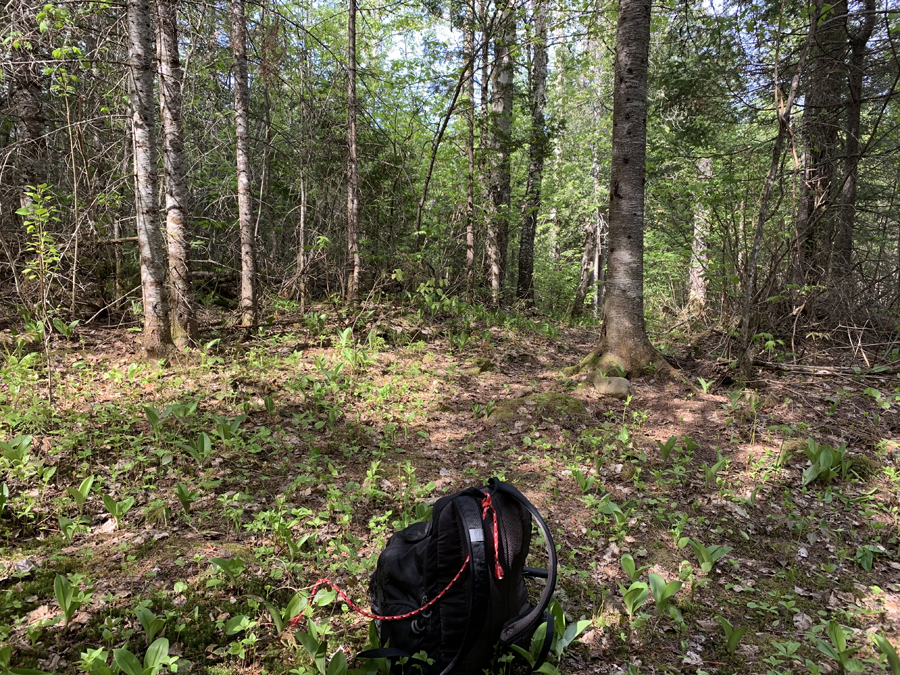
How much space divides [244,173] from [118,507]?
5189mm

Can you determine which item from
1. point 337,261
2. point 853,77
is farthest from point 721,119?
point 337,261

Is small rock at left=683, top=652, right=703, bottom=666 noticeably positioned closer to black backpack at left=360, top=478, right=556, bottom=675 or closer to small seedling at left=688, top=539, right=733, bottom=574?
small seedling at left=688, top=539, right=733, bottom=574

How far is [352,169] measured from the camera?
743 centimetres

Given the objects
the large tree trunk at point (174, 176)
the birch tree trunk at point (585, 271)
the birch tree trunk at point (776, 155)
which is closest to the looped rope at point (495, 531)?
the large tree trunk at point (174, 176)

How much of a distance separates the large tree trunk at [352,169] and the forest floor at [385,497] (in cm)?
197

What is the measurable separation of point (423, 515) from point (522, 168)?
12.1 meters

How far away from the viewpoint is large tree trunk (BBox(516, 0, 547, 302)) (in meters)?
9.28

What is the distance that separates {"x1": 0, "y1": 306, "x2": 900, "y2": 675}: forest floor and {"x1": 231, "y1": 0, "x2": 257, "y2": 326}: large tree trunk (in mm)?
872

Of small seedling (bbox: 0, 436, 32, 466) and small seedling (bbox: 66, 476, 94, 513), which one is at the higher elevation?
small seedling (bbox: 0, 436, 32, 466)

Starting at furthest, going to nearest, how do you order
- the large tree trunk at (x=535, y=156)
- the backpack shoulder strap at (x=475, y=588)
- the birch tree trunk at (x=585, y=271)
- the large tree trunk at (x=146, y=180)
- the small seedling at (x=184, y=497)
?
the birch tree trunk at (x=585, y=271) < the large tree trunk at (x=535, y=156) < the large tree trunk at (x=146, y=180) < the small seedling at (x=184, y=497) < the backpack shoulder strap at (x=475, y=588)

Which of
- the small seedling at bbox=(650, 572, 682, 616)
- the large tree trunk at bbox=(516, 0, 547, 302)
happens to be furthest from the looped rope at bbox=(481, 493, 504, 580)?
the large tree trunk at bbox=(516, 0, 547, 302)

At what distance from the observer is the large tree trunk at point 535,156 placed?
928cm

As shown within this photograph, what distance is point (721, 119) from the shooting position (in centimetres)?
844

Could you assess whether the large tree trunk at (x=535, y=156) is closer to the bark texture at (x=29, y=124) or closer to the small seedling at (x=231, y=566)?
the bark texture at (x=29, y=124)
